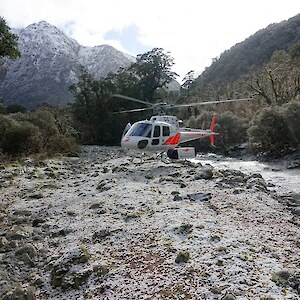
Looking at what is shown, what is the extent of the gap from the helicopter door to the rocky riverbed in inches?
208

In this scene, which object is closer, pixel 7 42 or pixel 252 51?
pixel 7 42

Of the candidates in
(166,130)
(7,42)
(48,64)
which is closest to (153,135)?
(166,130)

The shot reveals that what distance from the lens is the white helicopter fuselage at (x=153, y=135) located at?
51.9 feet

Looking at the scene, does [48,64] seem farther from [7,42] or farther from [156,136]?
[156,136]

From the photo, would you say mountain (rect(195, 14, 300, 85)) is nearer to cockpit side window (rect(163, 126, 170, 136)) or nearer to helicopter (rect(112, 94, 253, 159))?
helicopter (rect(112, 94, 253, 159))

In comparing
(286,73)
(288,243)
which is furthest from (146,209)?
(286,73)

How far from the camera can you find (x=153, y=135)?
52.6 feet

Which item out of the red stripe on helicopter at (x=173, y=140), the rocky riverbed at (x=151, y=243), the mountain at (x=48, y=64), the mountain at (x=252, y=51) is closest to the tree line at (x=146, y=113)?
the red stripe on helicopter at (x=173, y=140)

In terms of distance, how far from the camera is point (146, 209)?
327 inches

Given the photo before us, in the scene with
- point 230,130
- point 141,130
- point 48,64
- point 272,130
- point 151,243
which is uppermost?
point 48,64

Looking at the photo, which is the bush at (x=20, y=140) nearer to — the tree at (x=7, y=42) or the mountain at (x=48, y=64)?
the tree at (x=7, y=42)

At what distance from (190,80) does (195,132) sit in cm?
4615

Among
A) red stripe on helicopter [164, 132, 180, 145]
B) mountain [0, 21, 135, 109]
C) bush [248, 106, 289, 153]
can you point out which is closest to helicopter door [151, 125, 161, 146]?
red stripe on helicopter [164, 132, 180, 145]

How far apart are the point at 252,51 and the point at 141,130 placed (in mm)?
87309
